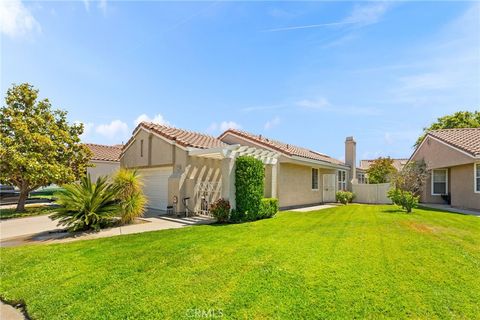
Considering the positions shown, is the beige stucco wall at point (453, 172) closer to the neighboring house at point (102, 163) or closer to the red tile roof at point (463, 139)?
the red tile roof at point (463, 139)

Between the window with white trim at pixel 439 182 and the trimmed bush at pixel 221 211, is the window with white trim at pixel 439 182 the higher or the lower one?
the higher one

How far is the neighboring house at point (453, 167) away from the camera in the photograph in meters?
17.5

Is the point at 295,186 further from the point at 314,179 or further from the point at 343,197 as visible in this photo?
the point at 343,197

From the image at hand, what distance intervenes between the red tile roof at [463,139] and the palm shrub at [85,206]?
20.7 metres

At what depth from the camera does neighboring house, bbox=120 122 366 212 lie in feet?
47.2

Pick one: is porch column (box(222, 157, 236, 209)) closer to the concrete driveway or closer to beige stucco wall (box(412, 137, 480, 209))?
the concrete driveway

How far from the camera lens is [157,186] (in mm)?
17125

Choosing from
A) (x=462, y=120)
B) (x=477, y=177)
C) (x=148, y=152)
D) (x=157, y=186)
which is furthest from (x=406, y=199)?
(x=462, y=120)

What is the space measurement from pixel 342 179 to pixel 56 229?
23.5 meters

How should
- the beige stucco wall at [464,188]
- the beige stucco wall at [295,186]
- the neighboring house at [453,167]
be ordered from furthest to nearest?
the beige stucco wall at [295,186] → the beige stucco wall at [464,188] → the neighboring house at [453,167]

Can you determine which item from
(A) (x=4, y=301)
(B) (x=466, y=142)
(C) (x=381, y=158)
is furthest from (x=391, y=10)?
(C) (x=381, y=158)

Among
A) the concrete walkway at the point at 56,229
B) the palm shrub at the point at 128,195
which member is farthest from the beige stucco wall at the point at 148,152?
the concrete walkway at the point at 56,229

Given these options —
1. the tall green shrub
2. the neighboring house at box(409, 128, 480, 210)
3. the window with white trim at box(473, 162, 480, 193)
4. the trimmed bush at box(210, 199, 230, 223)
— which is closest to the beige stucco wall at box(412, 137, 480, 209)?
the neighboring house at box(409, 128, 480, 210)

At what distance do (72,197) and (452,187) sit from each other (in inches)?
964
